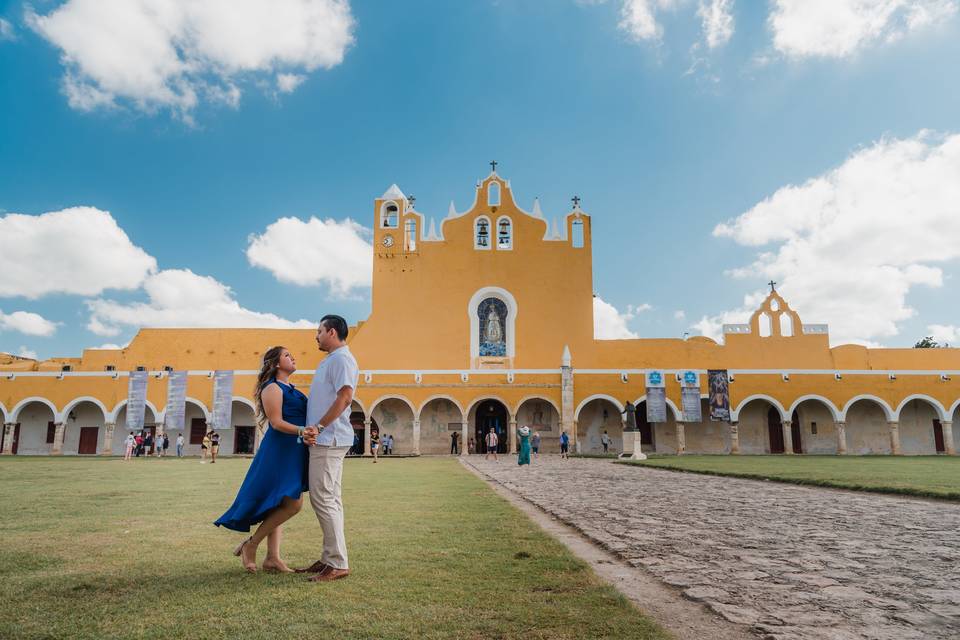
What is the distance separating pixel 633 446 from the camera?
66.0 ft

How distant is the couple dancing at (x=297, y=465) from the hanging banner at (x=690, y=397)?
80.5ft

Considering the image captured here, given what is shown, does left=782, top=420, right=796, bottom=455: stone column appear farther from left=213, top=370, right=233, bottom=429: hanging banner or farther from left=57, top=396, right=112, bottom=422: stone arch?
left=57, top=396, right=112, bottom=422: stone arch

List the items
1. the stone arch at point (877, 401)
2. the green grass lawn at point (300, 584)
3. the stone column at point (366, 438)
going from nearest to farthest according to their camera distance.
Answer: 1. the green grass lawn at point (300, 584)
2. the stone column at point (366, 438)
3. the stone arch at point (877, 401)

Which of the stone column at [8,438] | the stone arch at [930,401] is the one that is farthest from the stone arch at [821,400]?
the stone column at [8,438]

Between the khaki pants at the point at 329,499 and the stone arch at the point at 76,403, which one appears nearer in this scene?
the khaki pants at the point at 329,499

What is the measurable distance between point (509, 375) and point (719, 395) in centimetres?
871

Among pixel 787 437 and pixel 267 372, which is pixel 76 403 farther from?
pixel 787 437

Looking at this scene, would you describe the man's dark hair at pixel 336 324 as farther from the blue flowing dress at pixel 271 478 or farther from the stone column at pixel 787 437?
the stone column at pixel 787 437

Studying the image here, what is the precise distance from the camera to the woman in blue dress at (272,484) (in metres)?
3.69

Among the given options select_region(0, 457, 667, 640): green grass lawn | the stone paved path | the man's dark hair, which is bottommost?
the stone paved path

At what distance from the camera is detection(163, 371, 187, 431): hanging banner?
26422mm

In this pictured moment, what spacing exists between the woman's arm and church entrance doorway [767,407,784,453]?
2796 centimetres

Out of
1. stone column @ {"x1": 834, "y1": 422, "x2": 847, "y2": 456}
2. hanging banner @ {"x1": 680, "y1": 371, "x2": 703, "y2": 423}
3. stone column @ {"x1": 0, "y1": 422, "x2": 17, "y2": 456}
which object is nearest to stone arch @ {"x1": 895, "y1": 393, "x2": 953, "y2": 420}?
stone column @ {"x1": 834, "y1": 422, "x2": 847, "y2": 456}

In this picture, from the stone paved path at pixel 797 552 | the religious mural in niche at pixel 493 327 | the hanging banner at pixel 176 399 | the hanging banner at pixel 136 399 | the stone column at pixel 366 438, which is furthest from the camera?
the religious mural in niche at pixel 493 327
